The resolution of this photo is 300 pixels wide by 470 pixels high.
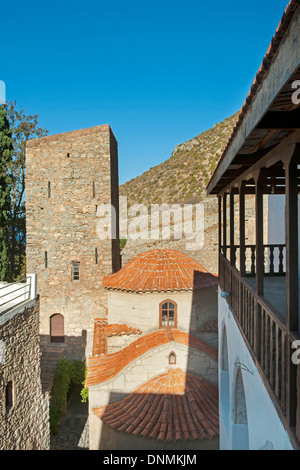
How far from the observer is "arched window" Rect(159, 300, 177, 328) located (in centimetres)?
1023

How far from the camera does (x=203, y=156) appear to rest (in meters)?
33.6

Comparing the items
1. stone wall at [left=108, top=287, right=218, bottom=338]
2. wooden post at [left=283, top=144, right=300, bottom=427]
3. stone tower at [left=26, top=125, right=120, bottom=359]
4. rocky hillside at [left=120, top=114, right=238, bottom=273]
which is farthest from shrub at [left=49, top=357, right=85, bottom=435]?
wooden post at [left=283, top=144, right=300, bottom=427]

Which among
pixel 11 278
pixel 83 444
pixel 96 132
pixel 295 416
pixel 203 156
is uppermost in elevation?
pixel 203 156

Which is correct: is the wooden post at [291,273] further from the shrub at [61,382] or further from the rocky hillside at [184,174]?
the rocky hillside at [184,174]

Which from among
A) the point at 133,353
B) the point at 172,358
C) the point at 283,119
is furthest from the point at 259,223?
the point at 133,353

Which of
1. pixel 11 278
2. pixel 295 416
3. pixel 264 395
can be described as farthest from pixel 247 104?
pixel 11 278

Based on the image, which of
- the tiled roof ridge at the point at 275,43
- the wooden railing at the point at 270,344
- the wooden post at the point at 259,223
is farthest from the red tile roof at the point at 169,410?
the tiled roof ridge at the point at 275,43

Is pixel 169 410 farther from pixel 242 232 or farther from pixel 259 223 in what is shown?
pixel 259 223

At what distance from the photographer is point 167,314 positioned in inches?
404

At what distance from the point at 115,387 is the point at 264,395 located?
6.55m

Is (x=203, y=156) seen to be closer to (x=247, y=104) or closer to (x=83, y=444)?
(x=83, y=444)

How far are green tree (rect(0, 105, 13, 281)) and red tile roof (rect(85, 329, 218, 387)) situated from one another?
8.79m

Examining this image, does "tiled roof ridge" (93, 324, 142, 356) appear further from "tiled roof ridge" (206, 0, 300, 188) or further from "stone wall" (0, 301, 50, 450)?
"tiled roof ridge" (206, 0, 300, 188)

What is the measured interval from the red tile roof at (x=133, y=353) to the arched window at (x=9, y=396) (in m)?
2.02
